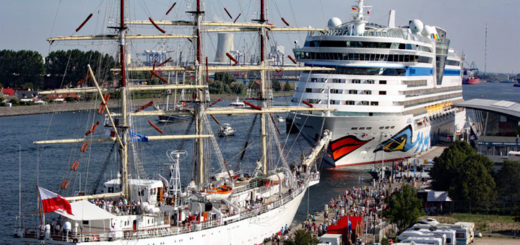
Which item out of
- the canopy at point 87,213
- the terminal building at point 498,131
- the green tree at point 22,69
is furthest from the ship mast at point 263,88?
the green tree at point 22,69

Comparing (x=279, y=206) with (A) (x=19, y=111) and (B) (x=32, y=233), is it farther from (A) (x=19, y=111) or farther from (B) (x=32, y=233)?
(A) (x=19, y=111)

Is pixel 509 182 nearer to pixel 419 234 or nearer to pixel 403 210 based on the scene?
pixel 403 210

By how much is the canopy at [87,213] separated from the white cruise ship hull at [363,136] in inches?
1091

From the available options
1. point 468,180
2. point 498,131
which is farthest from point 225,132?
point 468,180

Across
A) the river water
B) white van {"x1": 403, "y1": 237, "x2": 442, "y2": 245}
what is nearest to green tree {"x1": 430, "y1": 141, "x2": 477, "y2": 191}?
the river water

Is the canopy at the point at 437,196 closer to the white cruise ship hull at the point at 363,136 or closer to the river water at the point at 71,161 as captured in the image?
the river water at the point at 71,161

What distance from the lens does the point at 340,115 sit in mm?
58906

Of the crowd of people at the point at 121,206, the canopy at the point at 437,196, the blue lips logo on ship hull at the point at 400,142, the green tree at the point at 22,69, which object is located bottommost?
the canopy at the point at 437,196

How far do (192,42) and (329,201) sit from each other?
524 inches

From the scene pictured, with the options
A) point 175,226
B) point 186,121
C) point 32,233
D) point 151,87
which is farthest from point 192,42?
point 186,121

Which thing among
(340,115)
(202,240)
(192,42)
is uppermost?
(192,42)

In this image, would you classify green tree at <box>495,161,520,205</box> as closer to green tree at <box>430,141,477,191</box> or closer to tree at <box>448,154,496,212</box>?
tree at <box>448,154,496,212</box>

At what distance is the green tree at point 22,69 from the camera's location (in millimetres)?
135625

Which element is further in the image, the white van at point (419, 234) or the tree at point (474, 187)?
the tree at point (474, 187)
